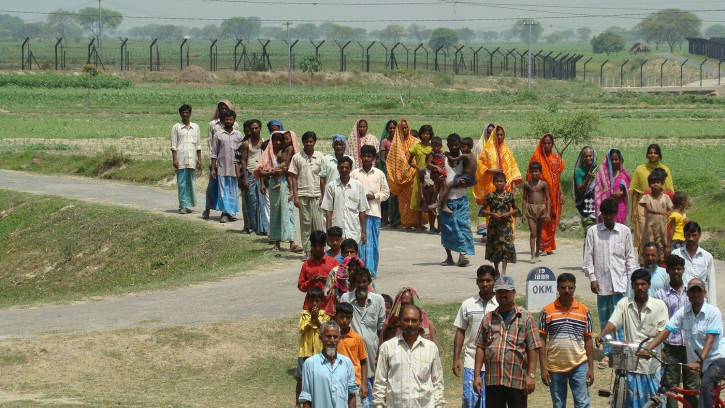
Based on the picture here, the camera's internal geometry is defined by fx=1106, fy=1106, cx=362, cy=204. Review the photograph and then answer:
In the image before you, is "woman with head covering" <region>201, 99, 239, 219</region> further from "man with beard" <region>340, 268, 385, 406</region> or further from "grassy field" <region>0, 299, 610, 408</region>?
"man with beard" <region>340, 268, 385, 406</region>

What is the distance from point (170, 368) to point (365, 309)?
305cm

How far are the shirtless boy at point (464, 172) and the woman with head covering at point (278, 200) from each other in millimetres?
2097

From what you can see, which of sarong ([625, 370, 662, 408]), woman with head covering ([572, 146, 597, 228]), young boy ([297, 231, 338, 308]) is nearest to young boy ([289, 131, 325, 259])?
woman with head covering ([572, 146, 597, 228])

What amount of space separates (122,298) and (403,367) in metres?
7.04

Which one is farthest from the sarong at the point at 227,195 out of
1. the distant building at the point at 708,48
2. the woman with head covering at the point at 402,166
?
the distant building at the point at 708,48

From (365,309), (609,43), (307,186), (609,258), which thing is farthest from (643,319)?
(609,43)

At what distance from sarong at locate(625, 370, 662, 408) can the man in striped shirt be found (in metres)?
0.46

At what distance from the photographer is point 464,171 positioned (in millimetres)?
14164

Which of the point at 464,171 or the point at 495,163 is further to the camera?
the point at 495,163

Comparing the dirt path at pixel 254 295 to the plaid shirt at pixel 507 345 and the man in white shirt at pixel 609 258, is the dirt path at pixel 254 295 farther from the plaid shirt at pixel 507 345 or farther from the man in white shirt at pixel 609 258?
the plaid shirt at pixel 507 345

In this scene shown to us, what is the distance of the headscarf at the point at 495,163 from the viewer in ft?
51.4

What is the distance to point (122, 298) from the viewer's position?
13.5 m

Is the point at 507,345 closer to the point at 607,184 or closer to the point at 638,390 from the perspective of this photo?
the point at 638,390

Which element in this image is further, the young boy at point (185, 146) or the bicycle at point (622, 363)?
the young boy at point (185, 146)
